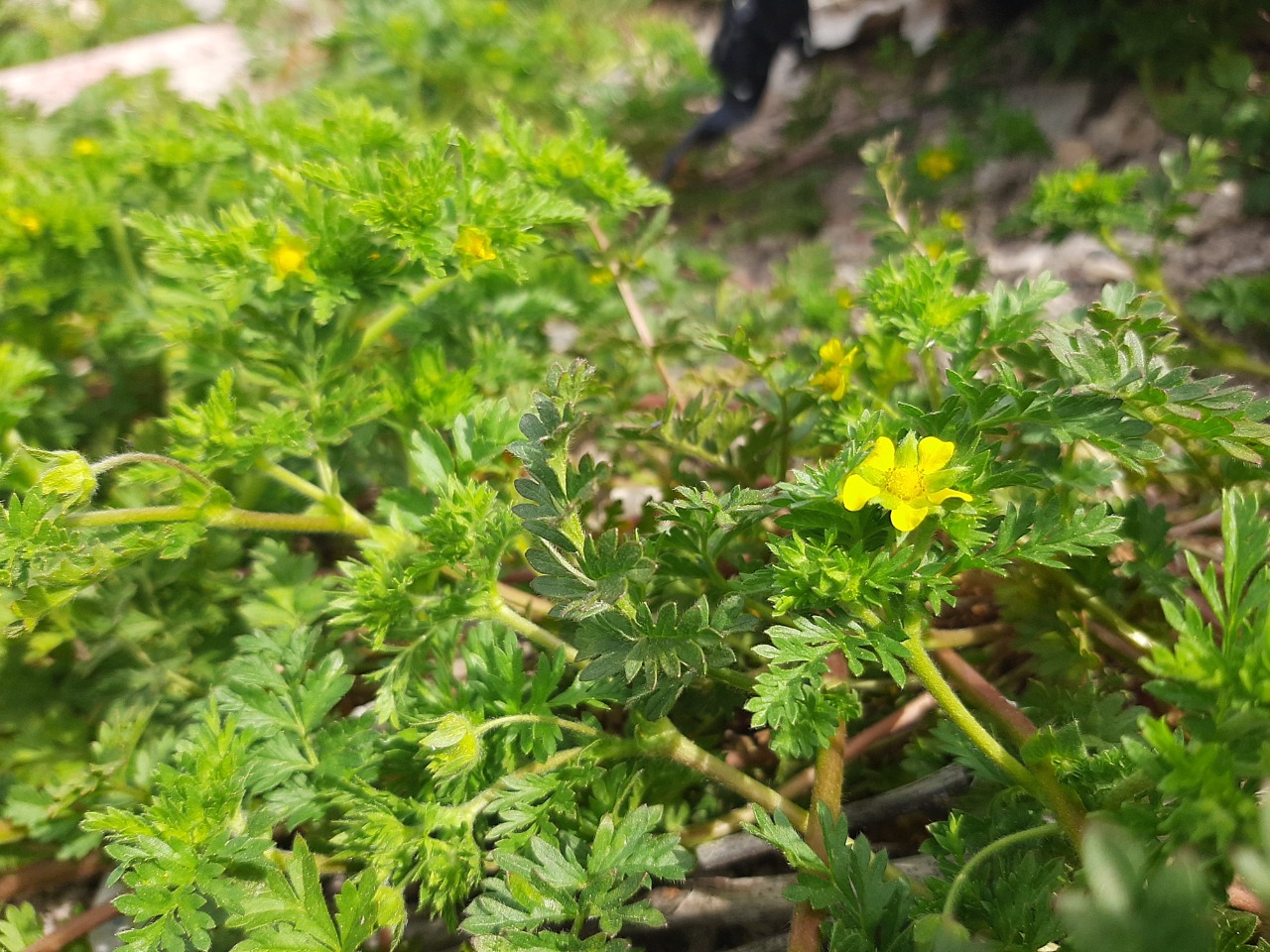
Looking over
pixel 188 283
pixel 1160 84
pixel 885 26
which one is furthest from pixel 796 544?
pixel 885 26

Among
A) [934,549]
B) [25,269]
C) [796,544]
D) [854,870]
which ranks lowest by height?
[854,870]

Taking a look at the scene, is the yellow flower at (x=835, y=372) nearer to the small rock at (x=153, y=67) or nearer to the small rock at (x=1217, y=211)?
the small rock at (x=1217, y=211)

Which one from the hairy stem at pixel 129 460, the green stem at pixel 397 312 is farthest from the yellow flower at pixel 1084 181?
the hairy stem at pixel 129 460

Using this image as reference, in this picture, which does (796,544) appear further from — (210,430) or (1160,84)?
(1160,84)

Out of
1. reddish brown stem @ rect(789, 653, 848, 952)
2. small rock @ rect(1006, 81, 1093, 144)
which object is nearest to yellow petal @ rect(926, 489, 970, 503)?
reddish brown stem @ rect(789, 653, 848, 952)

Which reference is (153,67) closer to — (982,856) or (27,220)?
(27,220)

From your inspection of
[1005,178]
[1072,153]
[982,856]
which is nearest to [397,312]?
[982,856]
